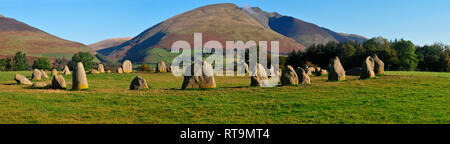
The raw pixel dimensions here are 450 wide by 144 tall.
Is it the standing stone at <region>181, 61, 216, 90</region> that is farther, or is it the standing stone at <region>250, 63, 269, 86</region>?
the standing stone at <region>250, 63, 269, 86</region>

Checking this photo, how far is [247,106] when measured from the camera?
14023mm

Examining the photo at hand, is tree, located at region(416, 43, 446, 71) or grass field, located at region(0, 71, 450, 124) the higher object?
tree, located at region(416, 43, 446, 71)

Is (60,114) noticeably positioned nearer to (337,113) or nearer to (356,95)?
(337,113)

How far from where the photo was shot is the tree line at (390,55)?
175ft

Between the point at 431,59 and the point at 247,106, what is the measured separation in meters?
61.4

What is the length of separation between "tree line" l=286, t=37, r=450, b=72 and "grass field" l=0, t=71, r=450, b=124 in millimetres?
36180

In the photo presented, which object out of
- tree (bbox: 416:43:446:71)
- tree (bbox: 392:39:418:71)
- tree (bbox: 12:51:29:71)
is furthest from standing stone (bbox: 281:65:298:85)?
tree (bbox: 12:51:29:71)

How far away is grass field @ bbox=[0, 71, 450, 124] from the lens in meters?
11.5

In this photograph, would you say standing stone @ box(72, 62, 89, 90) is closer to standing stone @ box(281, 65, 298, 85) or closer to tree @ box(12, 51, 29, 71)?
standing stone @ box(281, 65, 298, 85)

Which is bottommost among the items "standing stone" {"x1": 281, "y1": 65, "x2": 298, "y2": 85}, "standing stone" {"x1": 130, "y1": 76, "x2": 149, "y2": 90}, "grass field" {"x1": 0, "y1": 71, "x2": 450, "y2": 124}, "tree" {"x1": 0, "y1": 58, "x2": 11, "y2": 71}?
"grass field" {"x1": 0, "y1": 71, "x2": 450, "y2": 124}

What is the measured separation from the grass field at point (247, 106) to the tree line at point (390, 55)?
3618 cm

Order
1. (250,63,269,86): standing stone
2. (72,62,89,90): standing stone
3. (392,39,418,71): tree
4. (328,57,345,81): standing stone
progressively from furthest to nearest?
(392,39,418,71): tree → (328,57,345,81): standing stone → (250,63,269,86): standing stone → (72,62,89,90): standing stone

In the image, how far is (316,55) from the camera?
65.8 metres
